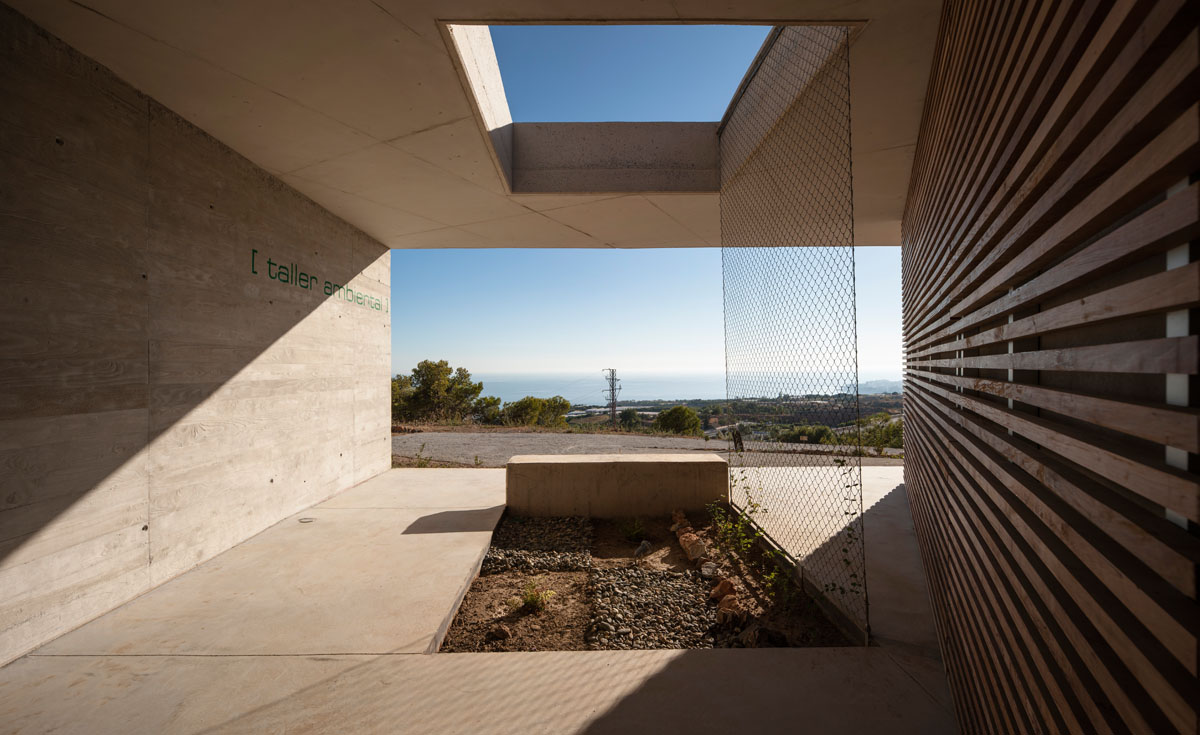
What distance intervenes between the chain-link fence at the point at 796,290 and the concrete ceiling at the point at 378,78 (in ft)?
0.80

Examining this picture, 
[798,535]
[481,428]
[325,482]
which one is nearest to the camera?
[798,535]

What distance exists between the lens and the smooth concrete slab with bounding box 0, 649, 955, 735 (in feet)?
6.29

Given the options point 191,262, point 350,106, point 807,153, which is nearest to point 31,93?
point 191,262

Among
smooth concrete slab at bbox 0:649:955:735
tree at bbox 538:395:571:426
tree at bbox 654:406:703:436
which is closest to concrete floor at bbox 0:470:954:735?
smooth concrete slab at bbox 0:649:955:735

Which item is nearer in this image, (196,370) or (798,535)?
(196,370)

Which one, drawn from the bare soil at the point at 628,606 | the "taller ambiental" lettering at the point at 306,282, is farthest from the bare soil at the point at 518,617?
the "taller ambiental" lettering at the point at 306,282

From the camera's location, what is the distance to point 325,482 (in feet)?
16.2

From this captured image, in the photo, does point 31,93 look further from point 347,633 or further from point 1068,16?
point 1068,16

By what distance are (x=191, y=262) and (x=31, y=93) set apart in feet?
3.64

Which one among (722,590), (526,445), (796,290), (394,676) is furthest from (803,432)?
(526,445)

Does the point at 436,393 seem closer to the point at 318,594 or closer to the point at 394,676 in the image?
the point at 318,594

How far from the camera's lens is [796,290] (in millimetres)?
3715

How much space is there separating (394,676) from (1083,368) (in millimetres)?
2563

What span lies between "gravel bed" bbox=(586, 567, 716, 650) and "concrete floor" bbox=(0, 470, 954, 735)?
35cm
